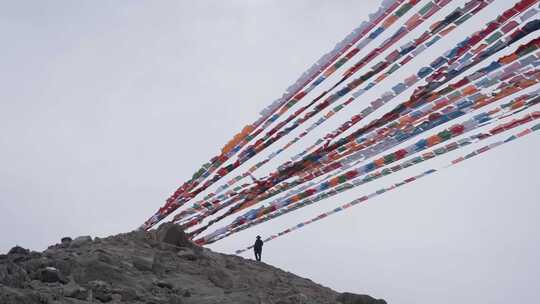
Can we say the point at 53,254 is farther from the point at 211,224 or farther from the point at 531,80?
the point at 531,80

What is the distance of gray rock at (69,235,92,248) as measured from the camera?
11.6 m

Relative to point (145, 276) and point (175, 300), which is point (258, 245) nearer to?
point (145, 276)

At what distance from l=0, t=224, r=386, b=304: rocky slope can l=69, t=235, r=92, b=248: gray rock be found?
21 millimetres

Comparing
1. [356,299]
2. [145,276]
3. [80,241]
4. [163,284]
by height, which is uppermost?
[80,241]

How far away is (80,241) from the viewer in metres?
12.1

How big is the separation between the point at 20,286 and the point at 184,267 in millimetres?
3801

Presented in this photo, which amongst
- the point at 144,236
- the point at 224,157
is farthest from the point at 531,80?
the point at 144,236

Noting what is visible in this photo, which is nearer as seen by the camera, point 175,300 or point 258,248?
point 175,300

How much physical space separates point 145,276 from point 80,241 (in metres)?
3.18

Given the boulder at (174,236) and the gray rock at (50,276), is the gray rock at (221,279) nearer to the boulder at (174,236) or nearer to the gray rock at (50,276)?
the boulder at (174,236)

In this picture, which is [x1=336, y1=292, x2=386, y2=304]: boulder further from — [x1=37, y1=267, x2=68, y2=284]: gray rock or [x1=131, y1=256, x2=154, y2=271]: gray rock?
[x1=37, y1=267, x2=68, y2=284]: gray rock

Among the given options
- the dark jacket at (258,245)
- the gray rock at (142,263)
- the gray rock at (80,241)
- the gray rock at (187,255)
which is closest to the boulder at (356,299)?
the gray rock at (187,255)

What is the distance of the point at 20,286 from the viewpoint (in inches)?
297

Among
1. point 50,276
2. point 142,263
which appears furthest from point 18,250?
point 50,276
